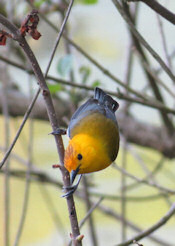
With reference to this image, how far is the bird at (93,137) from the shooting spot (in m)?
1.25

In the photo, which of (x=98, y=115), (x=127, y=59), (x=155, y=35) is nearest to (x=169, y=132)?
(x=127, y=59)

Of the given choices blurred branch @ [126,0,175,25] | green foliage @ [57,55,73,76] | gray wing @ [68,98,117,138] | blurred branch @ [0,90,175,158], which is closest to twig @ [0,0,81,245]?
blurred branch @ [126,0,175,25]

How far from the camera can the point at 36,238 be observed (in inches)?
125

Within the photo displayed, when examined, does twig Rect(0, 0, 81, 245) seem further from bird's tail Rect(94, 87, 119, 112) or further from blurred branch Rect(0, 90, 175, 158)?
blurred branch Rect(0, 90, 175, 158)

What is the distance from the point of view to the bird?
1.25 metres

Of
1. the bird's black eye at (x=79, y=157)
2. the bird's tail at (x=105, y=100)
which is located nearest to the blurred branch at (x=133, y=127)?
the bird's tail at (x=105, y=100)

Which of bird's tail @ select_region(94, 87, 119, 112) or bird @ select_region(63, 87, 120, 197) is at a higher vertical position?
bird's tail @ select_region(94, 87, 119, 112)

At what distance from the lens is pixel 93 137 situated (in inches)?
52.9

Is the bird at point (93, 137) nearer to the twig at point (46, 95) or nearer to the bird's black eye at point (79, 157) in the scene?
the bird's black eye at point (79, 157)

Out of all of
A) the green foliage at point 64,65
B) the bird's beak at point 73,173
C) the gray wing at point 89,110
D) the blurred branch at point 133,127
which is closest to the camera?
the bird's beak at point 73,173

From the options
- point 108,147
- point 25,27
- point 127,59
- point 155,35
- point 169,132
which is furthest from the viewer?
point 155,35

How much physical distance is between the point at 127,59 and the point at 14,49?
1.92ft

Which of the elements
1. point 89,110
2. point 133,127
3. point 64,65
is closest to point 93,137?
point 89,110

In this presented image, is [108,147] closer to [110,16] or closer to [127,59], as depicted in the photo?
[127,59]
